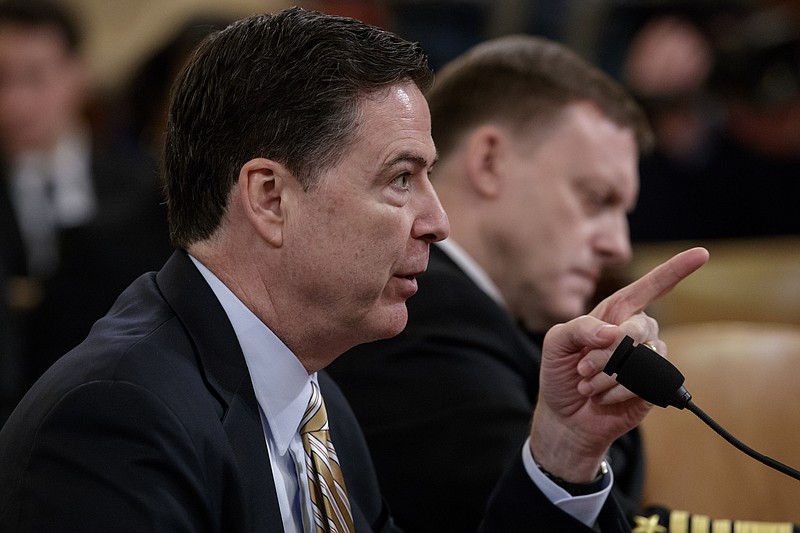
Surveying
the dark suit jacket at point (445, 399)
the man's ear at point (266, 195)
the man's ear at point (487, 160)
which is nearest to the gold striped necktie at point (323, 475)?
the man's ear at point (266, 195)

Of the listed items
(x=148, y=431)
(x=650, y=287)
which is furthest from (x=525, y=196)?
(x=148, y=431)

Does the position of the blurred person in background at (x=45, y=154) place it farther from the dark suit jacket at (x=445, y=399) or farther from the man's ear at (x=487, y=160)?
the dark suit jacket at (x=445, y=399)

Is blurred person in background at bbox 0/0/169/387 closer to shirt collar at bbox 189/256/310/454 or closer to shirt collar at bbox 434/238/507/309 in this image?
shirt collar at bbox 434/238/507/309

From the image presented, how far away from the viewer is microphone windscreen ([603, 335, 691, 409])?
1472 mm

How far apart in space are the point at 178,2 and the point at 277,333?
4.68 meters

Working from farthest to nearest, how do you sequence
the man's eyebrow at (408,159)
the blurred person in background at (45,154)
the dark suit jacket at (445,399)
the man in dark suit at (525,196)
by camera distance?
the blurred person in background at (45,154) → the man in dark suit at (525,196) → the dark suit jacket at (445,399) → the man's eyebrow at (408,159)

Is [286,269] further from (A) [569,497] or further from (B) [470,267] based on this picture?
(B) [470,267]

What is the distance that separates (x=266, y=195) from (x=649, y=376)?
1.74ft

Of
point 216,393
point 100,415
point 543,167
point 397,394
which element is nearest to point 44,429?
point 100,415

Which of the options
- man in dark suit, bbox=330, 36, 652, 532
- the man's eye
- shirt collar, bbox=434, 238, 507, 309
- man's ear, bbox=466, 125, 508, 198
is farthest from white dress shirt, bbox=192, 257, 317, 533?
man's ear, bbox=466, 125, 508, 198

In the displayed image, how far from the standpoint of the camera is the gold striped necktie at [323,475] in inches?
59.0

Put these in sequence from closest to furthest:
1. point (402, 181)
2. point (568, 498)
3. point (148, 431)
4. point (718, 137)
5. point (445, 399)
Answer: point (148, 431) → point (402, 181) → point (568, 498) → point (445, 399) → point (718, 137)

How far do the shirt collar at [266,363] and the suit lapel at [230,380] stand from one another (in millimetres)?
18

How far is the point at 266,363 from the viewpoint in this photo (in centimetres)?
150
